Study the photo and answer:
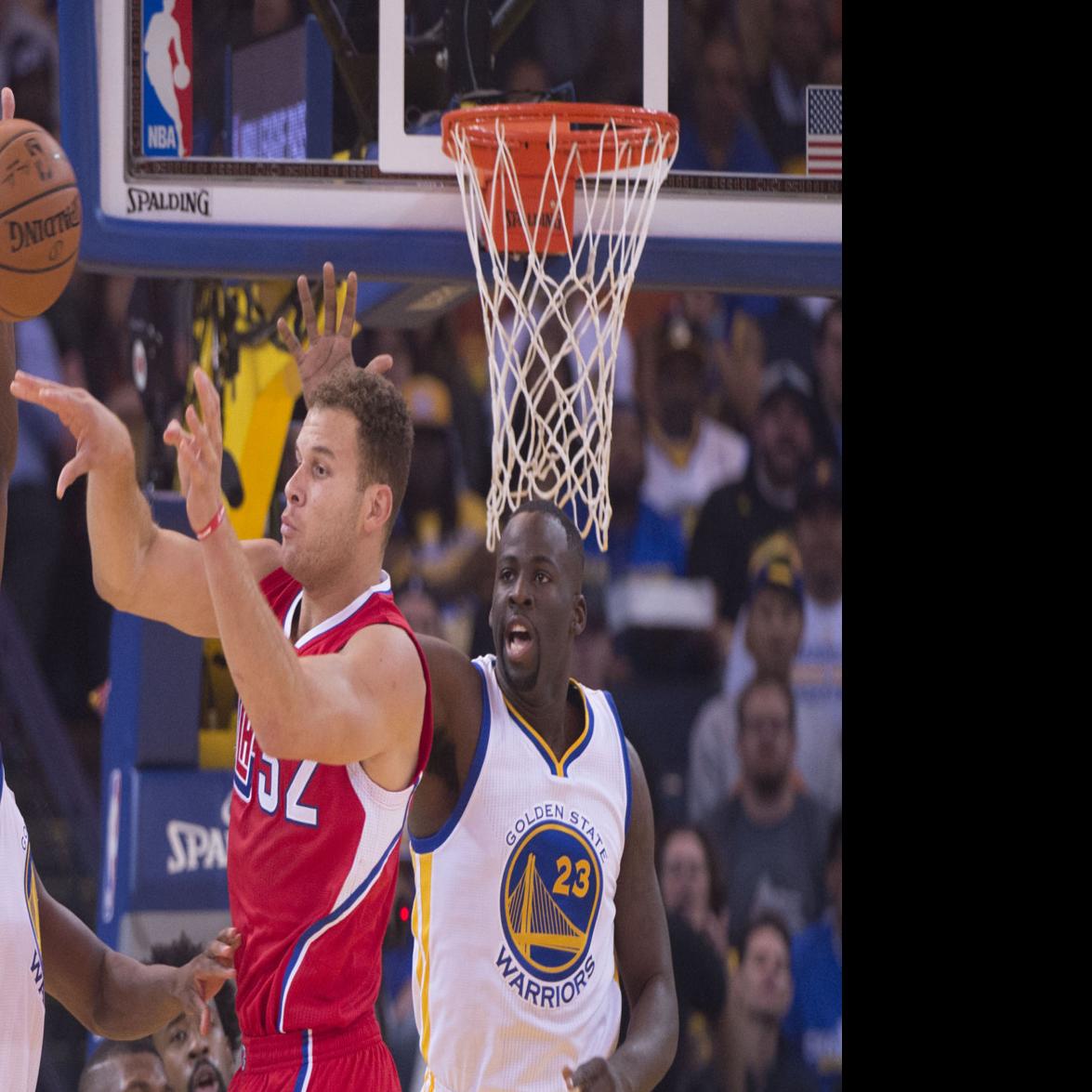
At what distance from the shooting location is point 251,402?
520 centimetres

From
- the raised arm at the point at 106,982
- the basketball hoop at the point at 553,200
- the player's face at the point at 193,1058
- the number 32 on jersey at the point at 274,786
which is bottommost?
the player's face at the point at 193,1058

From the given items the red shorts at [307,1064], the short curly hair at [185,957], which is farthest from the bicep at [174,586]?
the short curly hair at [185,957]

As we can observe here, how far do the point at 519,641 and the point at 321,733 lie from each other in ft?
3.72

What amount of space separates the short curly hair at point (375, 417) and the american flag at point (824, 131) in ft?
8.52

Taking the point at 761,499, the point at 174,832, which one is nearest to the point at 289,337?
the point at 174,832

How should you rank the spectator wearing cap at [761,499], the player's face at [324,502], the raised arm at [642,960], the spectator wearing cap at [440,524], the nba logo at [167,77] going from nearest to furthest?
1. the player's face at [324,502]
2. the raised arm at [642,960]
3. the nba logo at [167,77]
4. the spectator wearing cap at [440,524]
5. the spectator wearing cap at [761,499]

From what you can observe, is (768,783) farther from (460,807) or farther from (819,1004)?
(460,807)

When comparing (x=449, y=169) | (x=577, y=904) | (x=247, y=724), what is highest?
(x=449, y=169)

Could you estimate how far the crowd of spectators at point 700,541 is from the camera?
556 centimetres

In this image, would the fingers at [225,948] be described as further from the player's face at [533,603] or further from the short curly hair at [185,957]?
the short curly hair at [185,957]

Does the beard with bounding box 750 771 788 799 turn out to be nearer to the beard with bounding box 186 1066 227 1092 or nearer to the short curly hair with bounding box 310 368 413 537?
the beard with bounding box 186 1066 227 1092
